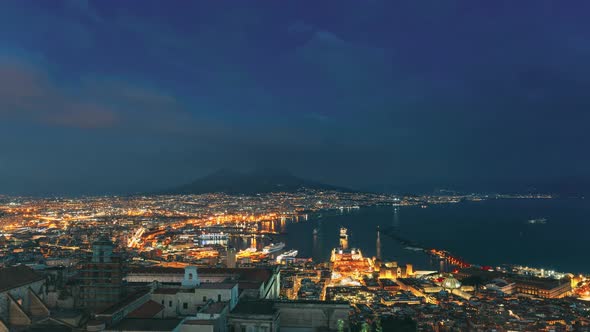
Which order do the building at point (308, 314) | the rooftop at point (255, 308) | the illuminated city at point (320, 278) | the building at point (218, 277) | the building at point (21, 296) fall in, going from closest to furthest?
the building at point (21, 296) < the rooftop at point (255, 308) < the building at point (308, 314) < the illuminated city at point (320, 278) < the building at point (218, 277)

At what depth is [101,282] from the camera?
45.5 ft

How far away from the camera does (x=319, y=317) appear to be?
13.7 m

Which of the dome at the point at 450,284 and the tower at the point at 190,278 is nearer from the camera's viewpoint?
the tower at the point at 190,278

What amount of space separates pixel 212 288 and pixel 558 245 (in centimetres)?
5606

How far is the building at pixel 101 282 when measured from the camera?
1388cm

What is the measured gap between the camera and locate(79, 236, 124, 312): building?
13.9 m

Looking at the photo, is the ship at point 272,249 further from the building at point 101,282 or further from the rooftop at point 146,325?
the rooftop at point 146,325

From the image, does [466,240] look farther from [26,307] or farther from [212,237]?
[26,307]

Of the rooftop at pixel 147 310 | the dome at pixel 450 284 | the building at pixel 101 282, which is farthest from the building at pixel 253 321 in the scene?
the dome at pixel 450 284

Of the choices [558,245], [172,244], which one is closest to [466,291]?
[172,244]

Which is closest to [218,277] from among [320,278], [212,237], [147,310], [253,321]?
[147,310]

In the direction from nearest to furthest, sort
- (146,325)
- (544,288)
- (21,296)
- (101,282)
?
(146,325) → (21,296) → (101,282) → (544,288)

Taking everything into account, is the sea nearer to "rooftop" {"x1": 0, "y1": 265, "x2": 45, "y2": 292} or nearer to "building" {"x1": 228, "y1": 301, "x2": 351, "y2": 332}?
"building" {"x1": 228, "y1": 301, "x2": 351, "y2": 332}

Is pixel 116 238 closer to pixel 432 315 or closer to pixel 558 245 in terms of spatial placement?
pixel 432 315
